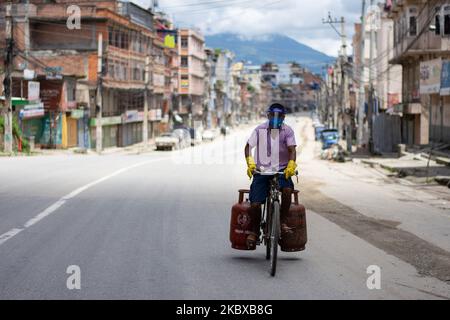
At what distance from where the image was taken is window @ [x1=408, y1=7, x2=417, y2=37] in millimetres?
47438

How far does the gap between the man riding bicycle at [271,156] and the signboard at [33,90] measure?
144ft

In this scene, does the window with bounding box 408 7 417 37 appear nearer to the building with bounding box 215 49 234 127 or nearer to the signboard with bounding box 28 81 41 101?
the signboard with bounding box 28 81 41 101

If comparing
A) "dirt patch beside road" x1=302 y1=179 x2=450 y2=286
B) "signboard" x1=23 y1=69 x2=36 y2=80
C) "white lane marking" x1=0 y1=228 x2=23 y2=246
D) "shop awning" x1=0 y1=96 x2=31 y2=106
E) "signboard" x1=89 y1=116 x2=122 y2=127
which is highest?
"signboard" x1=23 y1=69 x2=36 y2=80

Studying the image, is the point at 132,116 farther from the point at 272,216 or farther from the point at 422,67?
the point at 272,216

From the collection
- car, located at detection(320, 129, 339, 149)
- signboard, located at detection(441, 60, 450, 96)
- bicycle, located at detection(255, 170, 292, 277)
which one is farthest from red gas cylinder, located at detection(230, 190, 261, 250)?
car, located at detection(320, 129, 339, 149)

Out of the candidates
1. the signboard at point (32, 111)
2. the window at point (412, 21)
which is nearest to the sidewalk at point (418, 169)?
the window at point (412, 21)

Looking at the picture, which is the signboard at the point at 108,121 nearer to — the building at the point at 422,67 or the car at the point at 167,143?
the car at the point at 167,143

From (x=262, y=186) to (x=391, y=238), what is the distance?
12.2ft

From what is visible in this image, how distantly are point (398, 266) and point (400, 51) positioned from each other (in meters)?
42.5

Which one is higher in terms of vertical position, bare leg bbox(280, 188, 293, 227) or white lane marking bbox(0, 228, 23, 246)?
bare leg bbox(280, 188, 293, 227)

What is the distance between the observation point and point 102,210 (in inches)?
572

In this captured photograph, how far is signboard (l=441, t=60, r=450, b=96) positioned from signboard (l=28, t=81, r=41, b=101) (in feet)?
91.0
